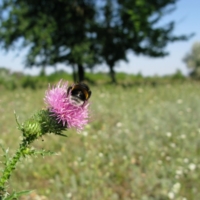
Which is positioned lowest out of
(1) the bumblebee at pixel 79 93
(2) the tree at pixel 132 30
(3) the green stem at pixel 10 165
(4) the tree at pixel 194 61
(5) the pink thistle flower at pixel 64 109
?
(3) the green stem at pixel 10 165

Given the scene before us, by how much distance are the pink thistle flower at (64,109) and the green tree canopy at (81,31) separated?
18039mm

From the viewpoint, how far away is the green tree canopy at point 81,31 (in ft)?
67.3

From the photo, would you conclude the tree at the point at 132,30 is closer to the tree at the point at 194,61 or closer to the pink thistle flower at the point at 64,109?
the tree at the point at 194,61

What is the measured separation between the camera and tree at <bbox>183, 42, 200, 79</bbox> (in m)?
33.8

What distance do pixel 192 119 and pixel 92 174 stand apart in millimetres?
3453

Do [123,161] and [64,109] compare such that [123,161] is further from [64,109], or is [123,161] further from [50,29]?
[50,29]

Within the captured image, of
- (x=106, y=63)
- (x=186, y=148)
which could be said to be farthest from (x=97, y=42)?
(x=186, y=148)

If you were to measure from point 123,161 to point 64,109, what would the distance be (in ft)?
16.4

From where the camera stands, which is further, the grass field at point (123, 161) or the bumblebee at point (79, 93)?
the grass field at point (123, 161)

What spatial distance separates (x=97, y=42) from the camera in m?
22.7

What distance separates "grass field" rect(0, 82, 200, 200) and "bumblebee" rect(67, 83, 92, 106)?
2.92 meters

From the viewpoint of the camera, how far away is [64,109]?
6.21 feet

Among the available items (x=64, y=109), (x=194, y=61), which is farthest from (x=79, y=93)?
(x=194, y=61)

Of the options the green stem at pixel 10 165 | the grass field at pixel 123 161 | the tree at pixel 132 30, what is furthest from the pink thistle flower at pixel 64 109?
the tree at pixel 132 30
